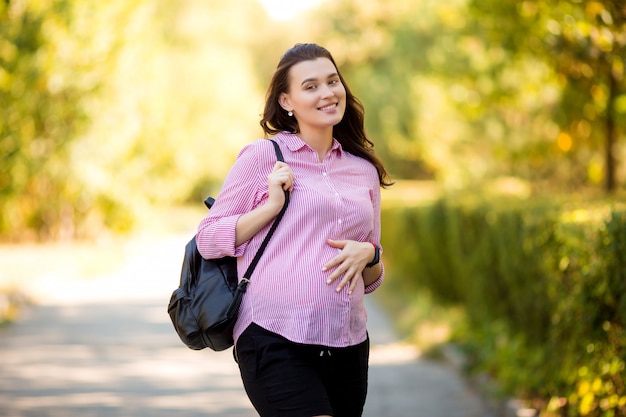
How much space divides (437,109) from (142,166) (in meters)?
8.64

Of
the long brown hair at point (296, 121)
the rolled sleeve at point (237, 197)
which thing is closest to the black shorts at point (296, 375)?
the rolled sleeve at point (237, 197)

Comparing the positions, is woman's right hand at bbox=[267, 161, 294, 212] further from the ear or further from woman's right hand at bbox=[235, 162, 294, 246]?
the ear

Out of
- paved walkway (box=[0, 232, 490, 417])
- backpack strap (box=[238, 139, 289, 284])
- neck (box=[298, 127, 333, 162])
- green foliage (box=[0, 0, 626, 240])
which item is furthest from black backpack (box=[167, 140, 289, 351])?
green foliage (box=[0, 0, 626, 240])

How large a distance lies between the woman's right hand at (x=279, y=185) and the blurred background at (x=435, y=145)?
233cm

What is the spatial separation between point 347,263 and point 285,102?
0.73 m

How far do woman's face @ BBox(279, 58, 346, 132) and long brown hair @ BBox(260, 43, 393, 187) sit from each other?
41 mm

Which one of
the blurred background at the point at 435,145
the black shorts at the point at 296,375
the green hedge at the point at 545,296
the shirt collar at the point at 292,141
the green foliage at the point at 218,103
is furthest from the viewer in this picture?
the green foliage at the point at 218,103

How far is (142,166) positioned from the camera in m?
28.4

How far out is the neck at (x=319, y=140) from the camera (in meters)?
3.90

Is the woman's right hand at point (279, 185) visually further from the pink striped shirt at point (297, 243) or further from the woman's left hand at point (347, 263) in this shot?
the woman's left hand at point (347, 263)

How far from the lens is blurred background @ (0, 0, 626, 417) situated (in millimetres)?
6949

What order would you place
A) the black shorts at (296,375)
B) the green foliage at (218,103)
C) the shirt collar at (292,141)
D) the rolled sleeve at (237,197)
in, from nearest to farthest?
1. the black shorts at (296,375)
2. the rolled sleeve at (237,197)
3. the shirt collar at (292,141)
4. the green foliage at (218,103)

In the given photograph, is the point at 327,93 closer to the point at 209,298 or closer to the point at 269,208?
the point at 269,208

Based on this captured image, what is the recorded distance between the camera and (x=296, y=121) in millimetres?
4059
